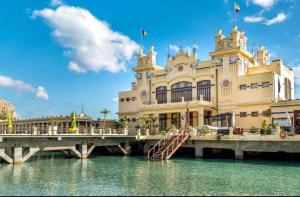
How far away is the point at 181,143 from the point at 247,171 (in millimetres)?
14245

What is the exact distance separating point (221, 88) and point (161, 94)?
12.6 m

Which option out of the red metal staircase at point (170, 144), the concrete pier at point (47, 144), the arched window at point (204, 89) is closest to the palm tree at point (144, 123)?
the concrete pier at point (47, 144)

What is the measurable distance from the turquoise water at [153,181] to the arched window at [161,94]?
33.3 meters

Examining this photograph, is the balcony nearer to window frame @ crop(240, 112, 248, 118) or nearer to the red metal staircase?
window frame @ crop(240, 112, 248, 118)

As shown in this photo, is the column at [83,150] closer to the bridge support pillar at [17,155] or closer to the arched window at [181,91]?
the bridge support pillar at [17,155]

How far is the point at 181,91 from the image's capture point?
6288 centimetres

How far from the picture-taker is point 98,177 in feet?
88.7

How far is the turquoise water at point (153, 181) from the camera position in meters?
21.0

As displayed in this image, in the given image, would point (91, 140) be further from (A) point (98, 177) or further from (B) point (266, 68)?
(B) point (266, 68)

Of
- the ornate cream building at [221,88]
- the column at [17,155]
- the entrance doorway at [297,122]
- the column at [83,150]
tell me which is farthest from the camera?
the ornate cream building at [221,88]

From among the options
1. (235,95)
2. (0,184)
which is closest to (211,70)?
(235,95)

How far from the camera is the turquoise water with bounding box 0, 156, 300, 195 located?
69.1 feet

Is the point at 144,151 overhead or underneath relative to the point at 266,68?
underneath

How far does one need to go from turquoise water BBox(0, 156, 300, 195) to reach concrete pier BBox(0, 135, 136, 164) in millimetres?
3122
